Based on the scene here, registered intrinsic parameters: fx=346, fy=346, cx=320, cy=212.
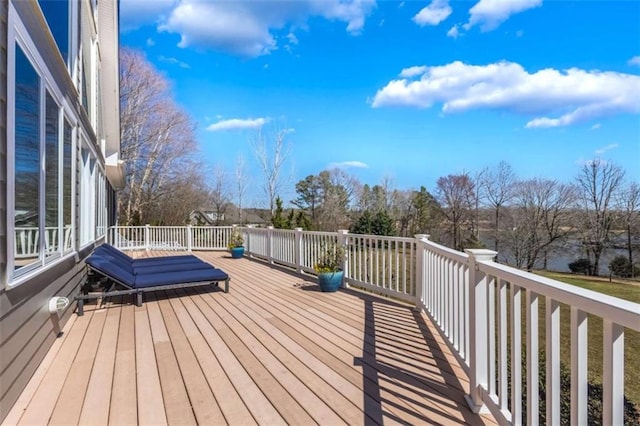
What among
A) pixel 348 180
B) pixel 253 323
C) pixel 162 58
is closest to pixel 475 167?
pixel 348 180

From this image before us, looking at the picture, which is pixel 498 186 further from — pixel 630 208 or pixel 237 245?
pixel 237 245

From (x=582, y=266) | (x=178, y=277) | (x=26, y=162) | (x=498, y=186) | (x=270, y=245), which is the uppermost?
(x=498, y=186)

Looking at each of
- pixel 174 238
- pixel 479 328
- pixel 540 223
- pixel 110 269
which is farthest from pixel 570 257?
pixel 110 269

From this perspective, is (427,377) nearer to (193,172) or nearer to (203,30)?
(203,30)

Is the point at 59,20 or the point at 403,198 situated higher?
the point at 59,20

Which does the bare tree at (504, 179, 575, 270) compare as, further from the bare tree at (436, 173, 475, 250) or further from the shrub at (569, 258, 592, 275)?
the bare tree at (436, 173, 475, 250)

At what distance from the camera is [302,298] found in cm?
486

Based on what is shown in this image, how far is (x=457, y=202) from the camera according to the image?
22938 millimetres

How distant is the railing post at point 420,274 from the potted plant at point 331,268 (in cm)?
141

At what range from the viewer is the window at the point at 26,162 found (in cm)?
220

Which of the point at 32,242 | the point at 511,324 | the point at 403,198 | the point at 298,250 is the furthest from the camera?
the point at 403,198

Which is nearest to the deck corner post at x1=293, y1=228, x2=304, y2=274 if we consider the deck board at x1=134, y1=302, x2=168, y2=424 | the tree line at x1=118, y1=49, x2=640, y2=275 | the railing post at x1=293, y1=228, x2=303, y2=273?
the railing post at x1=293, y1=228, x2=303, y2=273

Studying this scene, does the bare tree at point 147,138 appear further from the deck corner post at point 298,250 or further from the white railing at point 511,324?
the white railing at point 511,324

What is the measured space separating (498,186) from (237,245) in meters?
18.1
